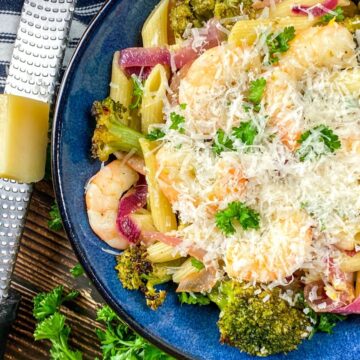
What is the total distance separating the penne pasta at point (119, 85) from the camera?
301cm

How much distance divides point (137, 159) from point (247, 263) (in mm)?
705

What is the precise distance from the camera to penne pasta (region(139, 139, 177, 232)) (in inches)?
111

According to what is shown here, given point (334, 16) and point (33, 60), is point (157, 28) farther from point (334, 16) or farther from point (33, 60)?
point (334, 16)

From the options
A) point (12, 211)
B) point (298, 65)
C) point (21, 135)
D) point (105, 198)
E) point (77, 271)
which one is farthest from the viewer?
point (77, 271)

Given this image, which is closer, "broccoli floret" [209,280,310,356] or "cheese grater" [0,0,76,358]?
"broccoli floret" [209,280,310,356]

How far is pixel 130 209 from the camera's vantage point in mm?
2965

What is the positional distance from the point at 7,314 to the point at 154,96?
4.98ft

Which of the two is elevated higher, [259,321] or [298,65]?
[298,65]

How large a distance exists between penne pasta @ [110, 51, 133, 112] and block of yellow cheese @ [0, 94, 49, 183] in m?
0.41

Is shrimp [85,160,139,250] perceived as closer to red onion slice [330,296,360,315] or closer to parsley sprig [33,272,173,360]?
parsley sprig [33,272,173,360]

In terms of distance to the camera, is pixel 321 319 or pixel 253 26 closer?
pixel 253 26

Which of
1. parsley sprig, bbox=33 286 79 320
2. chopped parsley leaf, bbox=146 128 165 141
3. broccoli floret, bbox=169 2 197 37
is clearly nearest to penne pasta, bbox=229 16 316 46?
broccoli floret, bbox=169 2 197 37

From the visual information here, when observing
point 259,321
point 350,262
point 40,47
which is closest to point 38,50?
point 40,47

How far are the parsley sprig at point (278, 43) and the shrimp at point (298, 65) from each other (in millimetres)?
27
